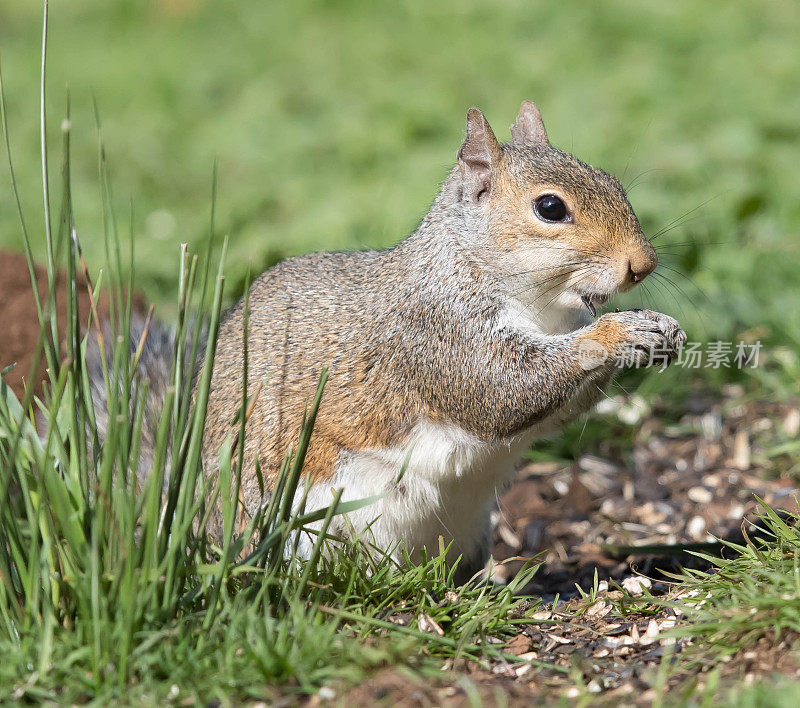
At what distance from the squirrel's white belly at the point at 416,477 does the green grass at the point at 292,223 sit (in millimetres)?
151

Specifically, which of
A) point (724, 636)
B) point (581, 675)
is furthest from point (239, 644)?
point (724, 636)

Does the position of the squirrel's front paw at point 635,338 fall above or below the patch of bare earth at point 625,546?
above

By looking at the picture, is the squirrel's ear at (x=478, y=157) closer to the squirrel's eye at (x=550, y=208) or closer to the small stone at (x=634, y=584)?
the squirrel's eye at (x=550, y=208)

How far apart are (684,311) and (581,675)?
2.39 metres

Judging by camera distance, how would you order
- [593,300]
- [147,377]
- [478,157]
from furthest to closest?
[147,377] → [478,157] → [593,300]

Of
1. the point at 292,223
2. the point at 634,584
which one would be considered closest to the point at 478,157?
the point at 634,584

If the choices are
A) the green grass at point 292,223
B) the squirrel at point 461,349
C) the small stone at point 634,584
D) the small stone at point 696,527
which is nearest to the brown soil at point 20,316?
the green grass at point 292,223

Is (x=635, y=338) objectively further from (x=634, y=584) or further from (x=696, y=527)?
(x=696, y=527)

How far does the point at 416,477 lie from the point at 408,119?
3921 mm

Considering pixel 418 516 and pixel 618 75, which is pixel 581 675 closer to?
pixel 418 516

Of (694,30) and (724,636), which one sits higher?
(694,30)

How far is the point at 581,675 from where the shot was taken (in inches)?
85.4

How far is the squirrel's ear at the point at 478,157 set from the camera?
2.72 metres

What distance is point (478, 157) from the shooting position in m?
2.75
